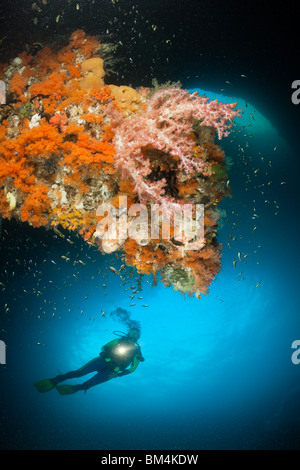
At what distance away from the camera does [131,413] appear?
127 ft

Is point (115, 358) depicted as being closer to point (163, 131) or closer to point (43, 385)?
point (43, 385)

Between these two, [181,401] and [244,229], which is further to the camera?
[181,401]

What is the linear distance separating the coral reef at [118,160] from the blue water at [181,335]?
19.2 ft

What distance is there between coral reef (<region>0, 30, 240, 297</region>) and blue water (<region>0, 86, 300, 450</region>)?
586 centimetres

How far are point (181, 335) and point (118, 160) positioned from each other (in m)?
29.5

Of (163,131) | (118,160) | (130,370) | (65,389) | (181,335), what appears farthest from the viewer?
(181,335)

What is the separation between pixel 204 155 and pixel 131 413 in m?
46.7

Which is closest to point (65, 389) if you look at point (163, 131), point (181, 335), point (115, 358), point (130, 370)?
point (115, 358)

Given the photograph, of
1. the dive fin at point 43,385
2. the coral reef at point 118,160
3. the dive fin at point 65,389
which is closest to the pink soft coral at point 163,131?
the coral reef at point 118,160

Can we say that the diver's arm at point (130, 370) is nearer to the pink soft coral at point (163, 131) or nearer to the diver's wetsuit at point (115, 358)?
the diver's wetsuit at point (115, 358)

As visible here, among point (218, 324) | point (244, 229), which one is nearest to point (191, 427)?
point (218, 324)

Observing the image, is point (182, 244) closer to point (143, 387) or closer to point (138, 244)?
point (138, 244)

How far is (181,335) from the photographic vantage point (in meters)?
29.5

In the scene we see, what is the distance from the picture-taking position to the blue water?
1459 cm
